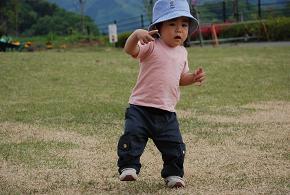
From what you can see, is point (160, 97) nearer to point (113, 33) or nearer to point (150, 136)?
point (150, 136)

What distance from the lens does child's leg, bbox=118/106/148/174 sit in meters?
3.43

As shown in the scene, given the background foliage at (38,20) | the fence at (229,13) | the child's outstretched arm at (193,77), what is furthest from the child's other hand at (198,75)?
the background foliage at (38,20)

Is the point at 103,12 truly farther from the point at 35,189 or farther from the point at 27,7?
the point at 35,189

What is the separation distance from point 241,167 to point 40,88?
573 centimetres

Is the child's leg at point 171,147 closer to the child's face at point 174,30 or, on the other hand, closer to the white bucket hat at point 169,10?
the child's face at point 174,30

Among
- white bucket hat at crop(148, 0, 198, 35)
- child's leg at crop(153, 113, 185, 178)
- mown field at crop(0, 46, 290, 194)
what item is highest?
white bucket hat at crop(148, 0, 198, 35)

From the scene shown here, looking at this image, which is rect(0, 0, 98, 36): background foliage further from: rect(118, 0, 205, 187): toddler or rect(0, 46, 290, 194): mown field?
rect(118, 0, 205, 187): toddler

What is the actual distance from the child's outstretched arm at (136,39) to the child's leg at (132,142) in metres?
0.37

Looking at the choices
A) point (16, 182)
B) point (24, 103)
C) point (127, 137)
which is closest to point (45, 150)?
point (16, 182)

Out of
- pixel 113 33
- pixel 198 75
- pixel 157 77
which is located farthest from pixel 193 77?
pixel 113 33

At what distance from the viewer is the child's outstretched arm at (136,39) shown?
323cm

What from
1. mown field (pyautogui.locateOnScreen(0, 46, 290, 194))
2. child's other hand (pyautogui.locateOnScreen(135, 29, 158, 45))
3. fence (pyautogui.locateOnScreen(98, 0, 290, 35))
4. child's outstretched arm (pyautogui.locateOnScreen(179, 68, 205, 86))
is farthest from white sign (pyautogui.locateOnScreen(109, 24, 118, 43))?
child's other hand (pyautogui.locateOnScreen(135, 29, 158, 45))

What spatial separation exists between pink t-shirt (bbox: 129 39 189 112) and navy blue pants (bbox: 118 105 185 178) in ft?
0.17

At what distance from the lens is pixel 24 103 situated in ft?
24.6
